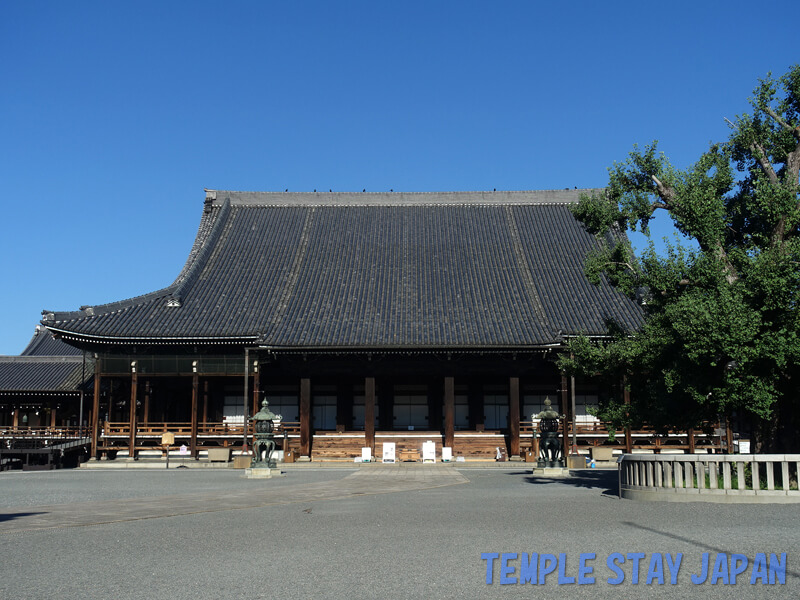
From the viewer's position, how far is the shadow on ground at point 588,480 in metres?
17.3

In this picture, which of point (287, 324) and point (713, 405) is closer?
point (713, 405)

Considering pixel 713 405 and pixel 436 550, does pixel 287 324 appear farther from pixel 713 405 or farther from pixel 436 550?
pixel 436 550

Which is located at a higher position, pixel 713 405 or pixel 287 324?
pixel 287 324

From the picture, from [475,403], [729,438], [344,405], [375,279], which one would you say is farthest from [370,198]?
[729,438]

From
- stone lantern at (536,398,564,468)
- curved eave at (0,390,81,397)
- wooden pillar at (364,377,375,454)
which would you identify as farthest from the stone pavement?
curved eave at (0,390,81,397)

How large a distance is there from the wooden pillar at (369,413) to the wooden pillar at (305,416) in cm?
233

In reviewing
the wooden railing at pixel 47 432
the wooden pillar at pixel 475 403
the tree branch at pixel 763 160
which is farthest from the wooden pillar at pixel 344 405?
the tree branch at pixel 763 160

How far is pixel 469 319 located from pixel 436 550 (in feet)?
75.3

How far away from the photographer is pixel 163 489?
18016 mm

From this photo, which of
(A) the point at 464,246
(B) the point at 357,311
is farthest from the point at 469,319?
(A) the point at 464,246

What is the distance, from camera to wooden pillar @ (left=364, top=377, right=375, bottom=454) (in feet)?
99.3

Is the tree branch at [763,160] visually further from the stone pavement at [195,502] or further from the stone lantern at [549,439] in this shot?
the stone pavement at [195,502]

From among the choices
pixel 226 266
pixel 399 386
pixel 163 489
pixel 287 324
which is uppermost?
pixel 226 266

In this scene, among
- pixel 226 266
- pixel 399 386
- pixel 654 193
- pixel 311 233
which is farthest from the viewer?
pixel 311 233
